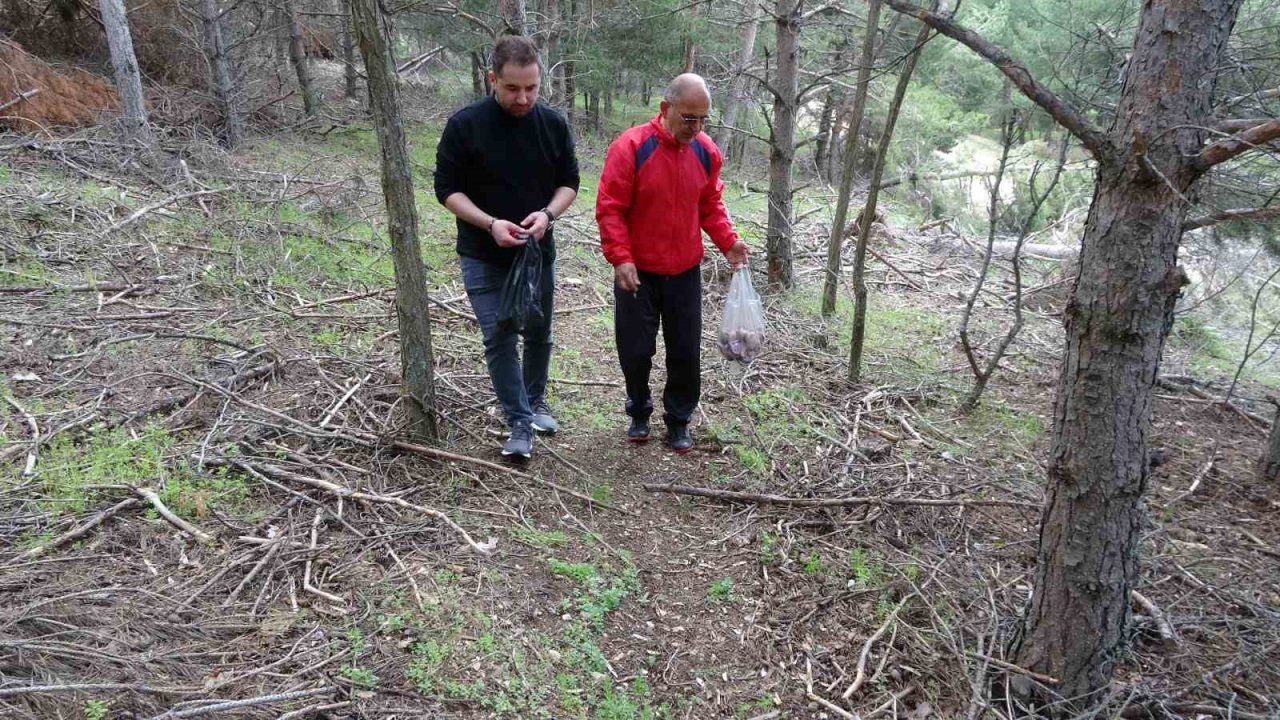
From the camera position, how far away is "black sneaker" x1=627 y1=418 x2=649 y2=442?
4488mm

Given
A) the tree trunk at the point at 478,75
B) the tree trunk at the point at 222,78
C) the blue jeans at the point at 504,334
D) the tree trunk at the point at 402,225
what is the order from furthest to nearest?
1. the tree trunk at the point at 478,75
2. the tree trunk at the point at 222,78
3. the blue jeans at the point at 504,334
4. the tree trunk at the point at 402,225

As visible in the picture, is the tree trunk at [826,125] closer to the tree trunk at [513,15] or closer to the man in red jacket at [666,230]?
the tree trunk at [513,15]

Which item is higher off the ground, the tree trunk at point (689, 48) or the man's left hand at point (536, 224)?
the tree trunk at point (689, 48)

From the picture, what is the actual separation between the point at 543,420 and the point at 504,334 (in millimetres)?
816

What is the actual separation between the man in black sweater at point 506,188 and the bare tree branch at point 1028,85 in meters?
1.85

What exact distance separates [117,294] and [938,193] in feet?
52.6

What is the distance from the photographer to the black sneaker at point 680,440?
175 inches

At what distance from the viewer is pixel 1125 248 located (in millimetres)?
2137

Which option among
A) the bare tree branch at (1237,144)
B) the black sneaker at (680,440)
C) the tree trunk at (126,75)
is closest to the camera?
the bare tree branch at (1237,144)

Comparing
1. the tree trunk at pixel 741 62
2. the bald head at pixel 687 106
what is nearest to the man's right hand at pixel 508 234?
the bald head at pixel 687 106

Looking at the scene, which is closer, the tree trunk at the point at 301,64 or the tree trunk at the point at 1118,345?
the tree trunk at the point at 1118,345

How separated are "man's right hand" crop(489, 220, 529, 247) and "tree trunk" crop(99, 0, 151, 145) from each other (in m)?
7.20

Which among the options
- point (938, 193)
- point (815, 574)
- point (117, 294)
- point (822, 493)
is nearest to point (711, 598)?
point (815, 574)

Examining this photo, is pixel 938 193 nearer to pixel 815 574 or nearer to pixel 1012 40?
pixel 1012 40
